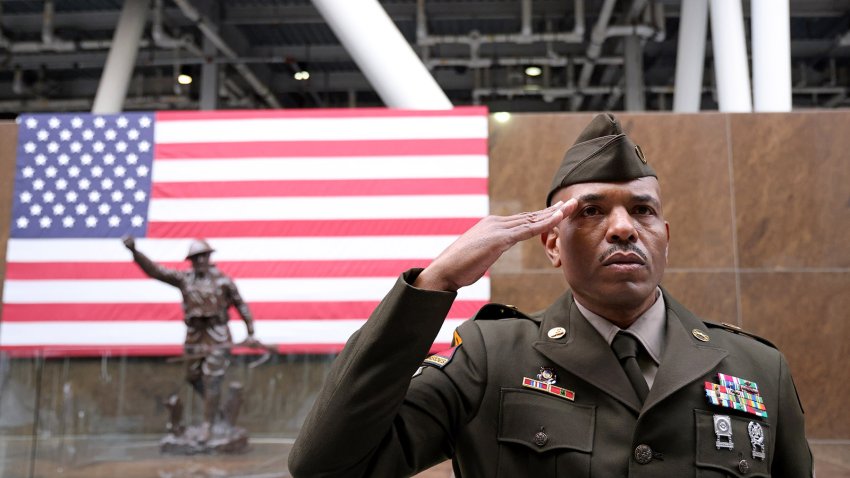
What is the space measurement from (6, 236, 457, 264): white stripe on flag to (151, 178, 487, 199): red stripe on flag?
44 cm

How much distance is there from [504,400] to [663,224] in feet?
1.27

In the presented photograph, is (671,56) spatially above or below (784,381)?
above

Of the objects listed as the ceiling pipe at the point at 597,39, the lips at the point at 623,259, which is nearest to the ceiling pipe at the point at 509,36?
the ceiling pipe at the point at 597,39

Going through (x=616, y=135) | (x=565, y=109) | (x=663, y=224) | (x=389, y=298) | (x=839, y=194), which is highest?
(x=565, y=109)

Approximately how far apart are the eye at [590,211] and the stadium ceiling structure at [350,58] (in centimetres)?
1069

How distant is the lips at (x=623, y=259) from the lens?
46.3 inches

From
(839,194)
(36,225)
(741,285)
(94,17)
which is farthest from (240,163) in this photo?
(94,17)

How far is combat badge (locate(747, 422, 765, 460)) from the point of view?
116 centimetres

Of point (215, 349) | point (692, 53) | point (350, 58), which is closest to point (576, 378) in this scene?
point (215, 349)

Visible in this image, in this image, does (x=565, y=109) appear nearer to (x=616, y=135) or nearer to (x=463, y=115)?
(x=463, y=115)

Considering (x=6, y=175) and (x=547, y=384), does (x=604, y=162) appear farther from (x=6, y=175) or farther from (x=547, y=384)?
(x=6, y=175)

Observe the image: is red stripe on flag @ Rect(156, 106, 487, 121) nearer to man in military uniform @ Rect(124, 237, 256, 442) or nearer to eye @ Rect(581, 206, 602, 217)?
man in military uniform @ Rect(124, 237, 256, 442)

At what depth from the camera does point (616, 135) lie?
51.4 inches

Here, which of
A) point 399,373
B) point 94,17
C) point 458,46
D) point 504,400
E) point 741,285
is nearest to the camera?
point 399,373
